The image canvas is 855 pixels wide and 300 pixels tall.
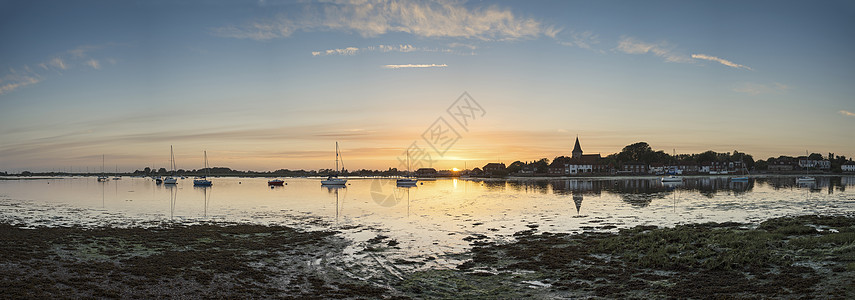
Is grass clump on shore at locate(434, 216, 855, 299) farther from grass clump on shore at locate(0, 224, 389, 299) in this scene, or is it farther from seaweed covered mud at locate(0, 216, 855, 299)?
grass clump on shore at locate(0, 224, 389, 299)

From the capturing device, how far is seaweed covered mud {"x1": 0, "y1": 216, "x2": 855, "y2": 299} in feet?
47.1

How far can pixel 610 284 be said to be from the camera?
49.9 ft

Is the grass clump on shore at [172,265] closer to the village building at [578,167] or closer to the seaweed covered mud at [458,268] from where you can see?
the seaweed covered mud at [458,268]

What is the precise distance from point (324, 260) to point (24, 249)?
43.6ft

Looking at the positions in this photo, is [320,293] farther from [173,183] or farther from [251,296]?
[173,183]

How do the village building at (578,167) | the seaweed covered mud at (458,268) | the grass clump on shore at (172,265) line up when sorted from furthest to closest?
the village building at (578,167), the grass clump on shore at (172,265), the seaweed covered mud at (458,268)

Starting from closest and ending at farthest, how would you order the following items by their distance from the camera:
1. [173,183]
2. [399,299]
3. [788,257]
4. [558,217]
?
[399,299]
[788,257]
[558,217]
[173,183]

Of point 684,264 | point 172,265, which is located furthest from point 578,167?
point 172,265

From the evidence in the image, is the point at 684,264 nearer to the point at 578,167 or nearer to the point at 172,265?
the point at 172,265

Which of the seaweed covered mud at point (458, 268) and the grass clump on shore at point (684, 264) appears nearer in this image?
the grass clump on shore at point (684, 264)

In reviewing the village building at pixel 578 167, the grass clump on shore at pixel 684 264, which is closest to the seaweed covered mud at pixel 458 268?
the grass clump on shore at pixel 684 264

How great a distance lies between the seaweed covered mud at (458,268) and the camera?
47.1 feet

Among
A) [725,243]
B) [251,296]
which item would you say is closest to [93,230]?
[251,296]

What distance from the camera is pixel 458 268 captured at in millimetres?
18422
